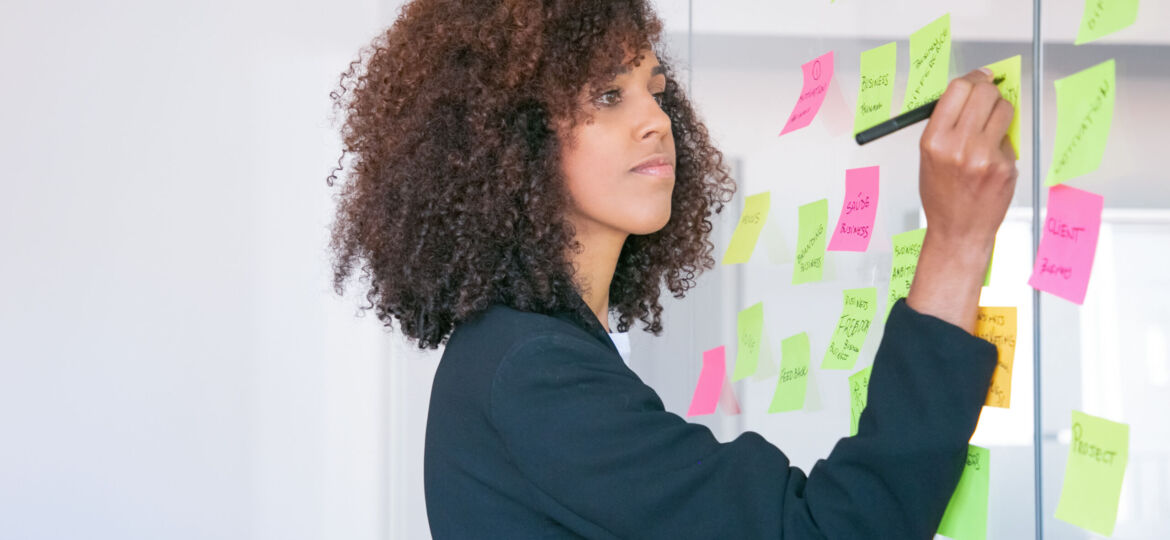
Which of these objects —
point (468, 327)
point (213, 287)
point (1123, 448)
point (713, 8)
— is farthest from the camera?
point (213, 287)

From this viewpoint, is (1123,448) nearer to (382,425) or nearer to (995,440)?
(995,440)

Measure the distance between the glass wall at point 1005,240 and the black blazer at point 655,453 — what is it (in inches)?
4.3

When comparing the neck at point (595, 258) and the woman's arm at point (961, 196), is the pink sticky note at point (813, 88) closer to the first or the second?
the neck at point (595, 258)

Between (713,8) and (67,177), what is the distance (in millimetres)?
1487

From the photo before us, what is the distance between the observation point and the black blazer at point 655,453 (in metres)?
0.85

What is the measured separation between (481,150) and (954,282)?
22.1 inches

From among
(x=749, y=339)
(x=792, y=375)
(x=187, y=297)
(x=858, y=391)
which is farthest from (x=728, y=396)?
(x=187, y=297)

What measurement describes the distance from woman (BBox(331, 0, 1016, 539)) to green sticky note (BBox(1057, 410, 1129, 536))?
0.34 ft

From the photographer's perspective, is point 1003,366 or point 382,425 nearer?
point 1003,366

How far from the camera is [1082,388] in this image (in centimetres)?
91

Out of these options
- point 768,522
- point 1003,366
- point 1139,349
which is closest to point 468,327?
point 768,522

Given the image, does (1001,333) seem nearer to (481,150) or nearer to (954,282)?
(954,282)

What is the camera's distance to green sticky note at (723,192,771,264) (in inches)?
59.7

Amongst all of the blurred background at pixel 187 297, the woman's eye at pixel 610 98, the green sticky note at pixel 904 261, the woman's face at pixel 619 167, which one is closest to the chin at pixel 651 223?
the woman's face at pixel 619 167
